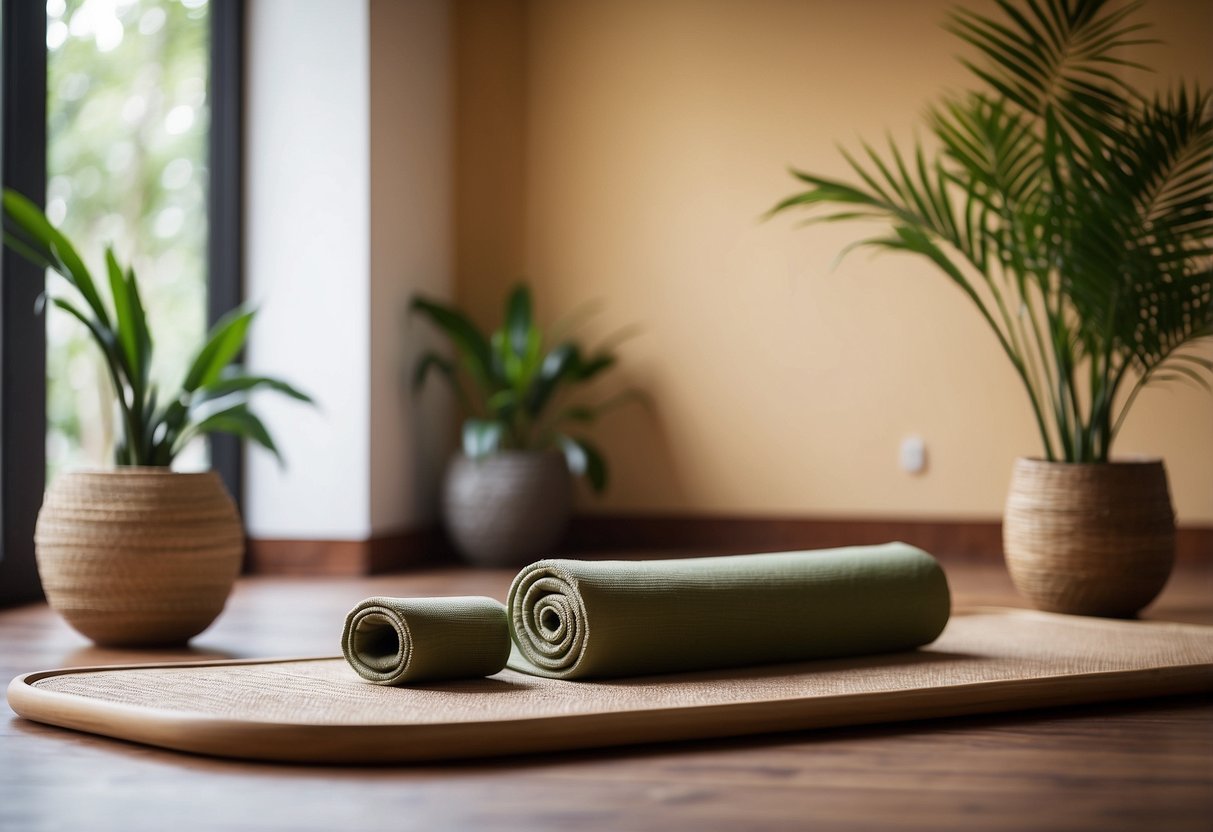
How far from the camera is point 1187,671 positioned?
1811 millimetres

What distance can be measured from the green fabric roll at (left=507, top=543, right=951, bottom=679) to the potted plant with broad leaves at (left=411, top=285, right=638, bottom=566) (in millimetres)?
1841

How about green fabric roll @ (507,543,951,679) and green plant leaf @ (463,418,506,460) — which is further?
green plant leaf @ (463,418,506,460)

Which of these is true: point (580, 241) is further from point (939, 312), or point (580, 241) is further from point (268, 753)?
point (268, 753)

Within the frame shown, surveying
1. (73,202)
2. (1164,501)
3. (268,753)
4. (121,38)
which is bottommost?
(268,753)

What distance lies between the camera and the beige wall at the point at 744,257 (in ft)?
13.1

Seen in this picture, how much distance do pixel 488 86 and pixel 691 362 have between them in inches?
43.8

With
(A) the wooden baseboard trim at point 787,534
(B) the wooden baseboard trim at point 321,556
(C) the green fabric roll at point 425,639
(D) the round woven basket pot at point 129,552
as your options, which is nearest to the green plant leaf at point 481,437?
(B) the wooden baseboard trim at point 321,556

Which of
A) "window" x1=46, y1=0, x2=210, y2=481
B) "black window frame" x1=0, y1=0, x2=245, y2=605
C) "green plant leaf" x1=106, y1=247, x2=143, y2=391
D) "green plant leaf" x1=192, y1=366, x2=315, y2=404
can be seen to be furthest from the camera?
"window" x1=46, y1=0, x2=210, y2=481

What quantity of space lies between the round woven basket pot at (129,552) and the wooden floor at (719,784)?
1.81ft

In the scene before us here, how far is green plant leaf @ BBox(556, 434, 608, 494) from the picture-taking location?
153 inches

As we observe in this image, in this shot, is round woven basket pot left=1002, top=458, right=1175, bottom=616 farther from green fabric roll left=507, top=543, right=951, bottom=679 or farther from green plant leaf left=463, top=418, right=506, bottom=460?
green plant leaf left=463, top=418, right=506, bottom=460

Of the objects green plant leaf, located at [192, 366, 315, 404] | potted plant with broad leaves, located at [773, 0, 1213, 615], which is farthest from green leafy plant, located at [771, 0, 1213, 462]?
green plant leaf, located at [192, 366, 315, 404]

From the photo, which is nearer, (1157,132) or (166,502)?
(166,502)

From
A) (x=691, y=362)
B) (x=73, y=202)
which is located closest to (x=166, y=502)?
(x=73, y=202)
